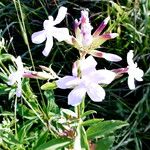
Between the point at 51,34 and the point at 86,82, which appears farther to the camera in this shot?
the point at 51,34

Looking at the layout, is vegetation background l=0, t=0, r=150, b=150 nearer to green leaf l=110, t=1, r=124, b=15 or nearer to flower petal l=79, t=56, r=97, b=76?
green leaf l=110, t=1, r=124, b=15

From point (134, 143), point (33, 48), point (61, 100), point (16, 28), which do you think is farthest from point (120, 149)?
point (16, 28)

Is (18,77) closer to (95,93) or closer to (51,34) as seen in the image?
(51,34)

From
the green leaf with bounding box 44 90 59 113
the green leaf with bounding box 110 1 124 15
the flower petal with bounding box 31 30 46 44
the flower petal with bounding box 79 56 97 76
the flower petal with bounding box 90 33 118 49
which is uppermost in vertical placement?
the flower petal with bounding box 31 30 46 44

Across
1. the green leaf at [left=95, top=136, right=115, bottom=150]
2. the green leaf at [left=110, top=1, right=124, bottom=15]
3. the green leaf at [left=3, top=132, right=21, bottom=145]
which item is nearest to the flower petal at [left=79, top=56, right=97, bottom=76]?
the green leaf at [left=95, top=136, right=115, bottom=150]

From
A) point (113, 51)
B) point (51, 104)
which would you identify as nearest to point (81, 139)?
point (51, 104)

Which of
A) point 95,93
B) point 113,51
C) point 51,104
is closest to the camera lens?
point 95,93

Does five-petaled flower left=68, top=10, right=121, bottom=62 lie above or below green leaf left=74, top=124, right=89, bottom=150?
above
